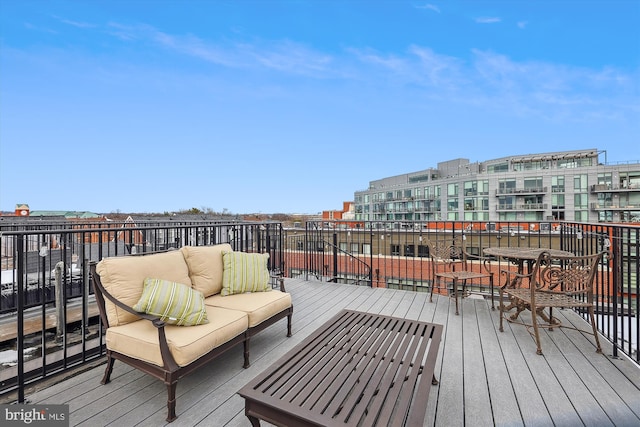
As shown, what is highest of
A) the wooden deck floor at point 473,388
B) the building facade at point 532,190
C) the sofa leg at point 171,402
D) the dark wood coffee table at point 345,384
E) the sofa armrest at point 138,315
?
the building facade at point 532,190

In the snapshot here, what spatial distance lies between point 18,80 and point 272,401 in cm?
1660

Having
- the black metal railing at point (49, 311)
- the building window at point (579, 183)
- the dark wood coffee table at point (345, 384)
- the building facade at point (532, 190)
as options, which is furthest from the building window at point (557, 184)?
the dark wood coffee table at point (345, 384)

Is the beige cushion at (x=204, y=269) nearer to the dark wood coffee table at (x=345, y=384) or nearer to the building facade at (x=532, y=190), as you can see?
the dark wood coffee table at (x=345, y=384)

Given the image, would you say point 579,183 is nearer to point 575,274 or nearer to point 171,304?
point 575,274

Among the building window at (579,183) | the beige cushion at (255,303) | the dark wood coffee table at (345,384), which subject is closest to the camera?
the dark wood coffee table at (345,384)

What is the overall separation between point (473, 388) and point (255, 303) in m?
1.91

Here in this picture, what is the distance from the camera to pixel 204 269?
9.44 ft

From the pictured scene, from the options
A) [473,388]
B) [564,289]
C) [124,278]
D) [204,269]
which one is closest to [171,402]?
[124,278]

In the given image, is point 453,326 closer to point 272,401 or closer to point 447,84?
point 272,401

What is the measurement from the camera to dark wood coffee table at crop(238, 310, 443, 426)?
126cm

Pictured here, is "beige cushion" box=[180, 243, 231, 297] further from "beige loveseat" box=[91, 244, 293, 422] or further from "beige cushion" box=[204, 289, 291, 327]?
"beige cushion" box=[204, 289, 291, 327]

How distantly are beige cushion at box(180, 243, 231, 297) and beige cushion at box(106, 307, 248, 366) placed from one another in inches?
23.5

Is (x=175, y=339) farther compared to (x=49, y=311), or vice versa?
(x=49, y=311)

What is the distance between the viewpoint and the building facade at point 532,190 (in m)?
29.4
